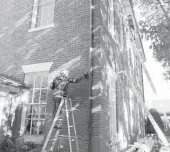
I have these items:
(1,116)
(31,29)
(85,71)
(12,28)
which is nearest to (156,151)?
(85,71)

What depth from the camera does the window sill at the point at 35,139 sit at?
6387 mm

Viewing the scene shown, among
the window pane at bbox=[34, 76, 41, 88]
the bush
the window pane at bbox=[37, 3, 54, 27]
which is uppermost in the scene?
the window pane at bbox=[37, 3, 54, 27]

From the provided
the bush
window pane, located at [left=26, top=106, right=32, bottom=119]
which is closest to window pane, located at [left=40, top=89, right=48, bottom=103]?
window pane, located at [left=26, top=106, right=32, bottom=119]

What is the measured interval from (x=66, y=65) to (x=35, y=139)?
2719 mm

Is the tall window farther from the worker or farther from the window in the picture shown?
the window

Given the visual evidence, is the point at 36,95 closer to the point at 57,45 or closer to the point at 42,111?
the point at 42,111

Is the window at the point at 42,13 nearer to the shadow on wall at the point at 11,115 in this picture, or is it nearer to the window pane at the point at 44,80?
the window pane at the point at 44,80

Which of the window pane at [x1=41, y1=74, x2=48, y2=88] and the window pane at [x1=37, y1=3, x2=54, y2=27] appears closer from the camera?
the window pane at [x1=41, y1=74, x2=48, y2=88]

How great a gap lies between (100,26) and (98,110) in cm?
291

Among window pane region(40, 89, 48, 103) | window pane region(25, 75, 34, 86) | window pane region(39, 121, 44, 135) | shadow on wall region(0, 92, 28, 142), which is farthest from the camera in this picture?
window pane region(25, 75, 34, 86)

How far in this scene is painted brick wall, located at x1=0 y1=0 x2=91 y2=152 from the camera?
6.32m

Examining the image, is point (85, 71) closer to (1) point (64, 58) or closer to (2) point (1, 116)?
(1) point (64, 58)

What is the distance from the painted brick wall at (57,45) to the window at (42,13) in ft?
0.98

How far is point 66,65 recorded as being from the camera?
6852 mm
